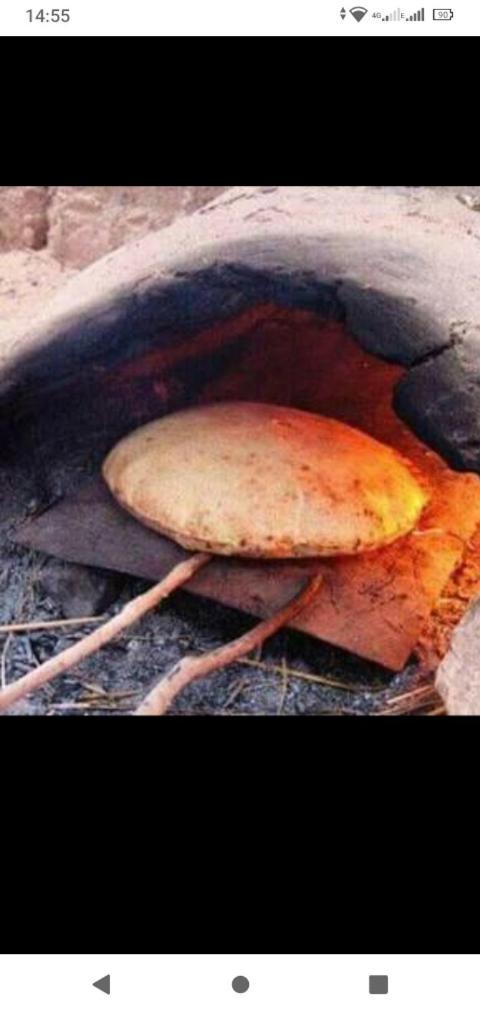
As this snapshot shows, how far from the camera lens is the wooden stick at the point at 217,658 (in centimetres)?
109

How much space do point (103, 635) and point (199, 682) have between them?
123 millimetres

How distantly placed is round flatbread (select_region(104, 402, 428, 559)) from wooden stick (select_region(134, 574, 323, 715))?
5 centimetres

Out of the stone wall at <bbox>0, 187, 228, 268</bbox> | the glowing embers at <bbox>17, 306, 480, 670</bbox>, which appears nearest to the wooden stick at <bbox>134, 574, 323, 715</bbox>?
the glowing embers at <bbox>17, 306, 480, 670</bbox>

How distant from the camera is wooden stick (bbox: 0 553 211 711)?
108 cm

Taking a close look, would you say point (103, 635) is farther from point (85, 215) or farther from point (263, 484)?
point (85, 215)

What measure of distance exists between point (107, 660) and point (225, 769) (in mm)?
199

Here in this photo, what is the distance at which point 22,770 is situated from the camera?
4.08 feet

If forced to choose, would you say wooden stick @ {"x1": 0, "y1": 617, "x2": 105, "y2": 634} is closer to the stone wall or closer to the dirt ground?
the dirt ground

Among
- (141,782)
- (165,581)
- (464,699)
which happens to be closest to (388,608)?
(464,699)

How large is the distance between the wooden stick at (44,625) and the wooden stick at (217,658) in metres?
0.10

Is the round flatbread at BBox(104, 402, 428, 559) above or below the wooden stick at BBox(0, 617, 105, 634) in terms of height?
above

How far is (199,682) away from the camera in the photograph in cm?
115

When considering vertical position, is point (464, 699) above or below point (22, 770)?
above
